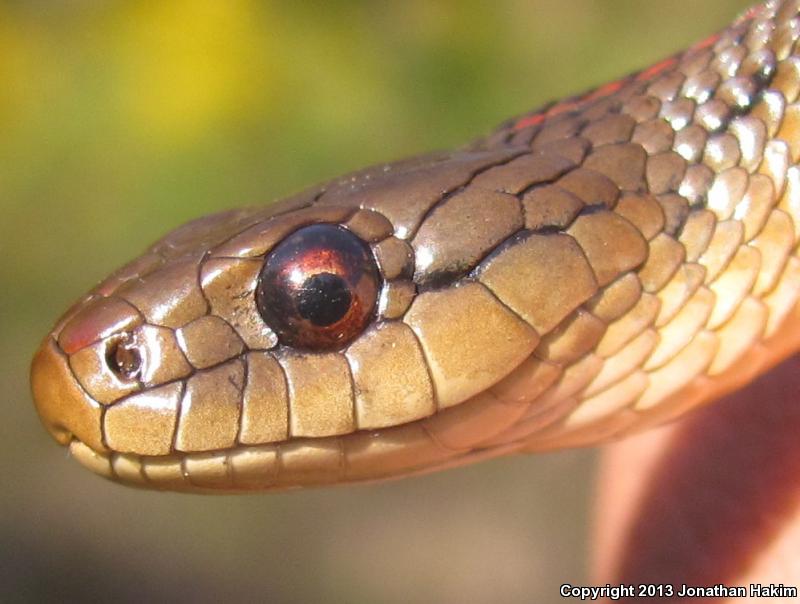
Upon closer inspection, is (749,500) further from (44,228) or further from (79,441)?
(44,228)

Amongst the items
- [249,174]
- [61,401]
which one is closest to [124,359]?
[61,401]

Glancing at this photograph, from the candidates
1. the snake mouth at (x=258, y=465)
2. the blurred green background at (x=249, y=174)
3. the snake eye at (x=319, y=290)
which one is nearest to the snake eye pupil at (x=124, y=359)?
the snake mouth at (x=258, y=465)

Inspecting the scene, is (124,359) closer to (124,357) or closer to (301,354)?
(124,357)

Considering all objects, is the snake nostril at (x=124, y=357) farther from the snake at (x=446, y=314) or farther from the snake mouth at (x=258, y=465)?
the snake mouth at (x=258, y=465)

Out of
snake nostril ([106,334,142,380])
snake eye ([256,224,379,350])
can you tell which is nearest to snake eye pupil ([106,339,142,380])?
snake nostril ([106,334,142,380])

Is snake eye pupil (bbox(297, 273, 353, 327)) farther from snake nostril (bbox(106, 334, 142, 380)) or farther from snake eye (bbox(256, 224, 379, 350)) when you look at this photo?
snake nostril (bbox(106, 334, 142, 380))
